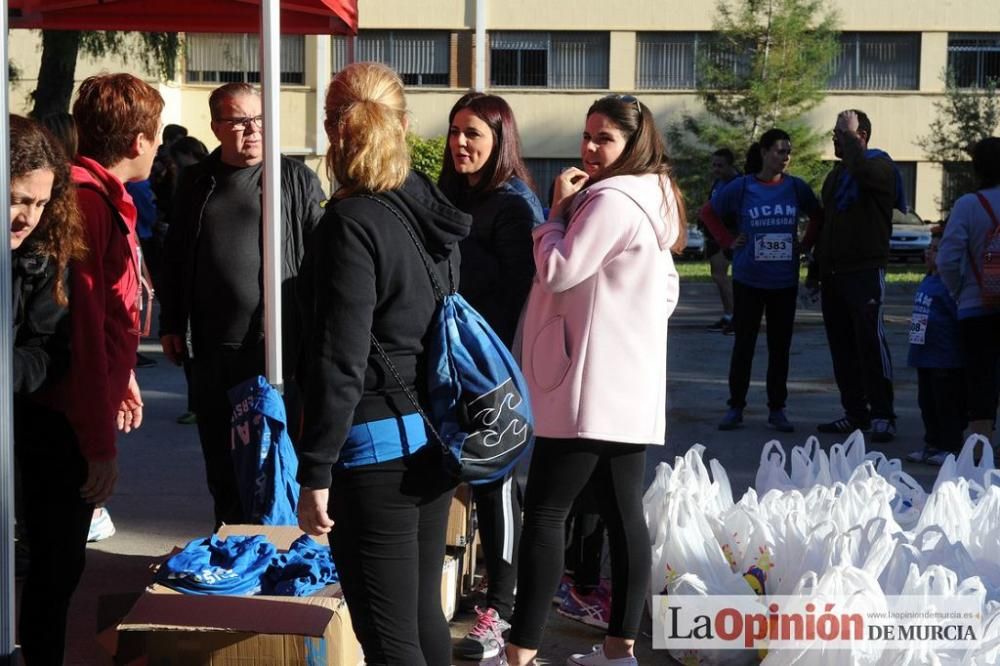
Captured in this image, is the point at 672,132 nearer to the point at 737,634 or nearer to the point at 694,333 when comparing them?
the point at 694,333

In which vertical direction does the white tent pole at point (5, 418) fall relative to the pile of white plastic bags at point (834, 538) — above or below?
above

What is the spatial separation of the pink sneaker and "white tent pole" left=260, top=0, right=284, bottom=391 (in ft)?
4.27

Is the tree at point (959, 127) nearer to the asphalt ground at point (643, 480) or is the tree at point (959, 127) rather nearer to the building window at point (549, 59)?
the building window at point (549, 59)

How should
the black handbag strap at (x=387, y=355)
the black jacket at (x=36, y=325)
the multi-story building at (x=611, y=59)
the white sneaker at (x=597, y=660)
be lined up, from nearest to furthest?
the black handbag strap at (x=387, y=355) < the black jacket at (x=36, y=325) < the white sneaker at (x=597, y=660) < the multi-story building at (x=611, y=59)

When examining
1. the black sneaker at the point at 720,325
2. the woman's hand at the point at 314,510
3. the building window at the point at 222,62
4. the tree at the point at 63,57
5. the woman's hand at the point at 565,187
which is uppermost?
the building window at the point at 222,62

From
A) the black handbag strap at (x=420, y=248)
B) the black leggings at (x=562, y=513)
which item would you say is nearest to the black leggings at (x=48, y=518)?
the black handbag strap at (x=420, y=248)

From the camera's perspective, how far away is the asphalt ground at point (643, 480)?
488cm

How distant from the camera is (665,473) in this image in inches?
198

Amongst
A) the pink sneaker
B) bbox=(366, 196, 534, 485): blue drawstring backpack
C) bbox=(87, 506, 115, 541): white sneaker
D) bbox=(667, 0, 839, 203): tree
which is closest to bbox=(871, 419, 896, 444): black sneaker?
the pink sneaker

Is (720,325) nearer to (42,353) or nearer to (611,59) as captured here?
(42,353)

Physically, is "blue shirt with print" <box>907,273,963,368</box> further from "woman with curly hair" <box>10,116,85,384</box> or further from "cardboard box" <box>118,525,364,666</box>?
"woman with curly hair" <box>10,116,85,384</box>

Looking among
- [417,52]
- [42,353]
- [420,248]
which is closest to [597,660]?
[420,248]

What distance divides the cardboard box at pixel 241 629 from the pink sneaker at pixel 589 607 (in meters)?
1.28

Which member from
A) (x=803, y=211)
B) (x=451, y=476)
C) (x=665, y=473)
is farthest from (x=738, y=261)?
(x=451, y=476)
